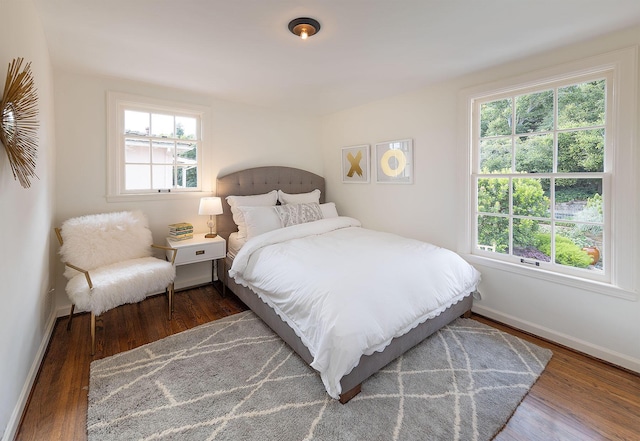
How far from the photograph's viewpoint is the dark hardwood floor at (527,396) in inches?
58.8

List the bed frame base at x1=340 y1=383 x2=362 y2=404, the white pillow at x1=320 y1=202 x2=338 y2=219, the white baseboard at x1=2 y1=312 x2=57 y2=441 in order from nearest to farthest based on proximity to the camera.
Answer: the white baseboard at x1=2 y1=312 x2=57 y2=441, the bed frame base at x1=340 y1=383 x2=362 y2=404, the white pillow at x1=320 y1=202 x2=338 y2=219

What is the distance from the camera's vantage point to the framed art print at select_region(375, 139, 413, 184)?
328cm

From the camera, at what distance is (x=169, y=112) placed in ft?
10.4

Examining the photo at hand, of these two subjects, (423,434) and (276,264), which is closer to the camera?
(423,434)

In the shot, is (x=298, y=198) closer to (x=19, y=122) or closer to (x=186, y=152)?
(x=186, y=152)

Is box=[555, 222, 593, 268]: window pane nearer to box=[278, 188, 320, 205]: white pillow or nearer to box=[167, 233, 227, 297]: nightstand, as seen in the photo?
box=[278, 188, 320, 205]: white pillow

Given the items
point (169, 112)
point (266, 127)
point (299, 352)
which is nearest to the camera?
point (299, 352)

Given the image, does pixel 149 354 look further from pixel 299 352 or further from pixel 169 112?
pixel 169 112

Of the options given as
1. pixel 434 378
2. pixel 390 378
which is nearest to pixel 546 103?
pixel 434 378

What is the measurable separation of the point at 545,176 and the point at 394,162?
58.7 inches

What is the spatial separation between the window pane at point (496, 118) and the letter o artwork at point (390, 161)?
2.79 ft

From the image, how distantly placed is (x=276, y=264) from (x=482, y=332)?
1805 millimetres

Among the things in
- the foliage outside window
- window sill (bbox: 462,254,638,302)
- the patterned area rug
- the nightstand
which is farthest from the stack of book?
the foliage outside window

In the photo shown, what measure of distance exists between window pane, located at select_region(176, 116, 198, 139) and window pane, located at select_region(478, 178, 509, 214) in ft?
10.3
